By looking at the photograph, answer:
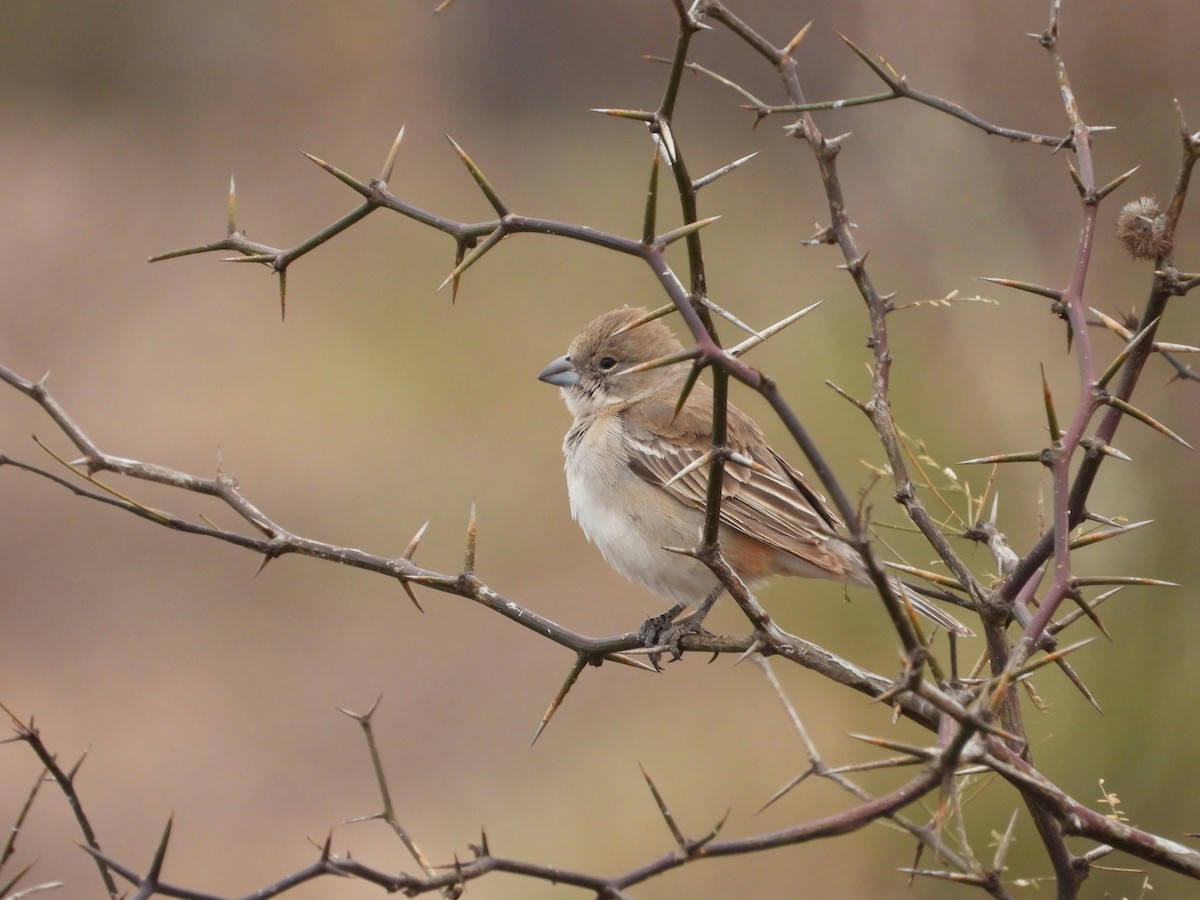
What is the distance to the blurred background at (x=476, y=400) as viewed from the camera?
5.36m

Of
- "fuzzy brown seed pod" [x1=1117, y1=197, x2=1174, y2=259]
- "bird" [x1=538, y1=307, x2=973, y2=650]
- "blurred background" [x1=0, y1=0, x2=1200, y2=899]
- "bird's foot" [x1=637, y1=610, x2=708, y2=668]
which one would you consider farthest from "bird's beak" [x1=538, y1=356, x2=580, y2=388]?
"fuzzy brown seed pod" [x1=1117, y1=197, x2=1174, y2=259]

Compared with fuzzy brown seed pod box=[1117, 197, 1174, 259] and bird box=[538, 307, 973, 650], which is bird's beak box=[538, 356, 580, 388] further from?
fuzzy brown seed pod box=[1117, 197, 1174, 259]

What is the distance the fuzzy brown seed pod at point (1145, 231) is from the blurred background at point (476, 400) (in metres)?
0.69

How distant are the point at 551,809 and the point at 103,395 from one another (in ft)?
20.8

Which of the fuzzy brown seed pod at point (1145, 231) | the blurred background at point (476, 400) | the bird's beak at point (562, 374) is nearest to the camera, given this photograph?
the fuzzy brown seed pod at point (1145, 231)

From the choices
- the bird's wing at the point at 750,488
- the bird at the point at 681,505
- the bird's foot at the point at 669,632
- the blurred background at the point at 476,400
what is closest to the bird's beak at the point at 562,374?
the bird at the point at 681,505

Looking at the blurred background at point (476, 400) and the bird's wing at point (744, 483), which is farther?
the blurred background at point (476, 400)

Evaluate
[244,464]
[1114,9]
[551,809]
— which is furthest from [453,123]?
[1114,9]

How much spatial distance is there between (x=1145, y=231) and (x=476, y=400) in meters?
10.9

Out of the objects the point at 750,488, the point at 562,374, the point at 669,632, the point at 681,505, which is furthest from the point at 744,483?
the point at 562,374

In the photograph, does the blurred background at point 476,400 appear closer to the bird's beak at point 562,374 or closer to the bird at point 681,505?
the bird at point 681,505

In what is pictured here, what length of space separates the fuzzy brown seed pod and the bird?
5.80 ft

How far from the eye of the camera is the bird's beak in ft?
16.3

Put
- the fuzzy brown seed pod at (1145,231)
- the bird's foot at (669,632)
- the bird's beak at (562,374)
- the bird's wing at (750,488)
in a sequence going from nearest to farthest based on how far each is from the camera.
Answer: the fuzzy brown seed pod at (1145,231)
the bird's foot at (669,632)
the bird's wing at (750,488)
the bird's beak at (562,374)
